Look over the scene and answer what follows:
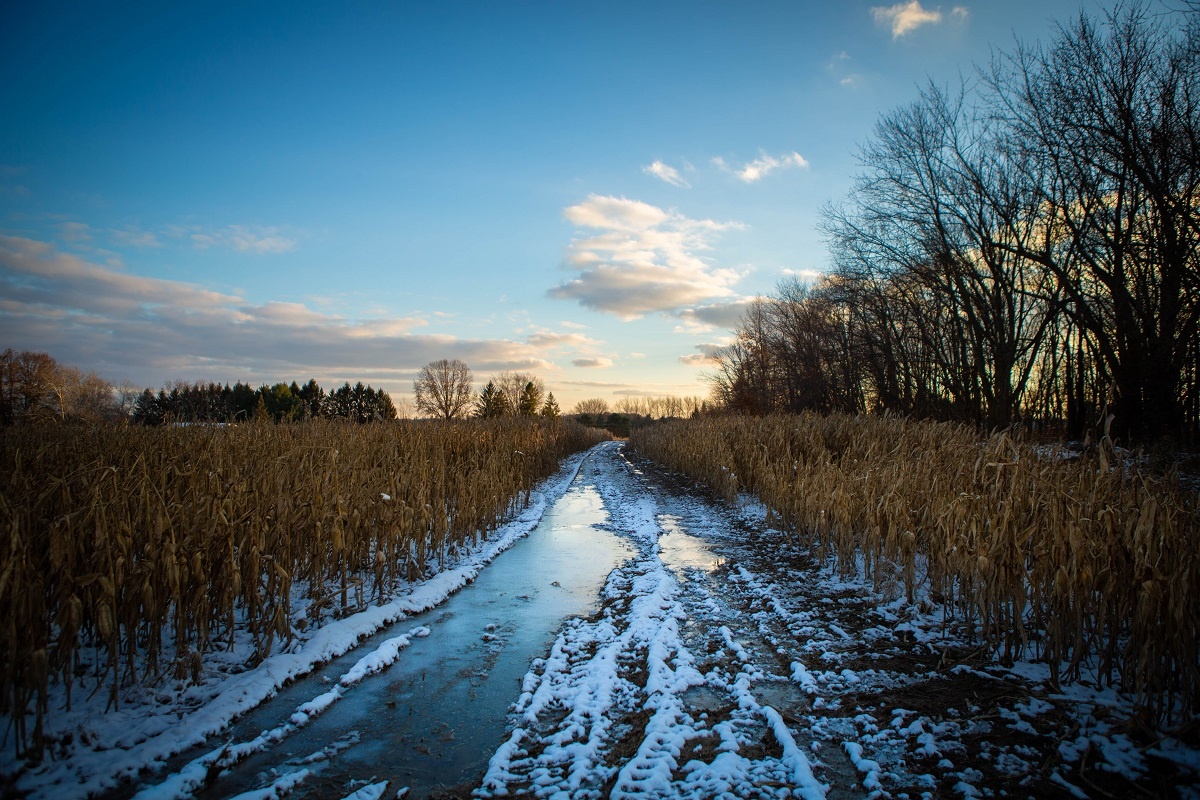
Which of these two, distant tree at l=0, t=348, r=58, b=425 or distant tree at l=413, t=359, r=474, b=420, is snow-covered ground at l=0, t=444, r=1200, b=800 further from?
distant tree at l=413, t=359, r=474, b=420

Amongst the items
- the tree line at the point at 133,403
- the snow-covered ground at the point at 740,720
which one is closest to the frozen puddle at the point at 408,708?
the snow-covered ground at the point at 740,720

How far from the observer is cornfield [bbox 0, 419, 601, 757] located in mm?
2453

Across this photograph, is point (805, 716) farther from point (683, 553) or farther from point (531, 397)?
point (531, 397)

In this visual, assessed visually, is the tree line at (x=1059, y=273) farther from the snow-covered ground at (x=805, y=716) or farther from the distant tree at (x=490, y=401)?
the distant tree at (x=490, y=401)

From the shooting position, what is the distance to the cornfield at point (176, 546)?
2453mm

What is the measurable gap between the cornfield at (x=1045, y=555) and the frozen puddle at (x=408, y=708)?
9.39ft

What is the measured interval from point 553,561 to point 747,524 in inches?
141

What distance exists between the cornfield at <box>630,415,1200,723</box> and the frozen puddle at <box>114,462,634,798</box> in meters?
2.86


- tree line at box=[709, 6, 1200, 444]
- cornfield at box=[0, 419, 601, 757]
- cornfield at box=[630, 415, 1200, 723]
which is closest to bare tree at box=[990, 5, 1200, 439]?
tree line at box=[709, 6, 1200, 444]

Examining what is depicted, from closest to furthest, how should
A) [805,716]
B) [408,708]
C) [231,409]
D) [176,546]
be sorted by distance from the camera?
1. [805,716]
2. [408,708]
3. [176,546]
4. [231,409]

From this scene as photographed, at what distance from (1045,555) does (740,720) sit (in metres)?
2.22

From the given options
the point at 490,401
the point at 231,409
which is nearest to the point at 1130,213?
the point at 231,409

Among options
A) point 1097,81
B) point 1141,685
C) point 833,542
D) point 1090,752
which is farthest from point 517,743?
point 1097,81

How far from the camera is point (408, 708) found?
286 cm
